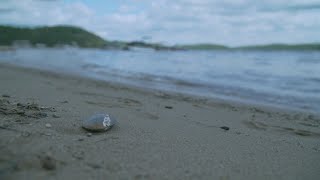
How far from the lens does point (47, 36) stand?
116 meters

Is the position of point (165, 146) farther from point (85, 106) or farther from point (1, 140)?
point (85, 106)

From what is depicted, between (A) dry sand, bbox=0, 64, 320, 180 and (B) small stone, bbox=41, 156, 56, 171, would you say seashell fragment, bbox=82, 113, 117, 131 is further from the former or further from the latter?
(B) small stone, bbox=41, 156, 56, 171

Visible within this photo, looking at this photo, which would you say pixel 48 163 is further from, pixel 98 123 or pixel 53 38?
pixel 53 38

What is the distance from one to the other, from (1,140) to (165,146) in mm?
1755

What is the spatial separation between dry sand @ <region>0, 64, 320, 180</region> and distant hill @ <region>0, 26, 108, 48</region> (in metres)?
99.9

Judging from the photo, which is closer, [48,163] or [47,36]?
[48,163]

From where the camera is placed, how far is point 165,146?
4.02m

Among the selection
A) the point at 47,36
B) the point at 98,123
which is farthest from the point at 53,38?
the point at 98,123

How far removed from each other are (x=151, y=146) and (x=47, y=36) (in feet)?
394

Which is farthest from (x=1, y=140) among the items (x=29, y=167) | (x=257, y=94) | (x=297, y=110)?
(x=257, y=94)

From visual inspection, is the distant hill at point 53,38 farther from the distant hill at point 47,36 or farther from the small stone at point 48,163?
the small stone at point 48,163

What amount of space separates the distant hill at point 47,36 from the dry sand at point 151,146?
328ft

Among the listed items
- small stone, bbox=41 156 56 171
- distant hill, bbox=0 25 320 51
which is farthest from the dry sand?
distant hill, bbox=0 25 320 51

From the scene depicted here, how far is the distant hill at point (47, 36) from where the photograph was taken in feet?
345
